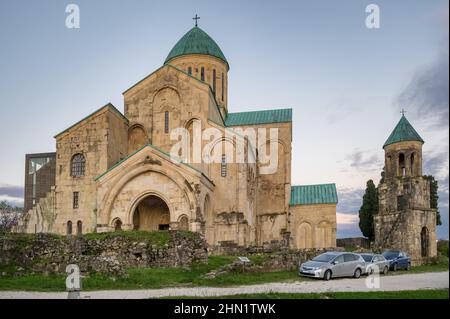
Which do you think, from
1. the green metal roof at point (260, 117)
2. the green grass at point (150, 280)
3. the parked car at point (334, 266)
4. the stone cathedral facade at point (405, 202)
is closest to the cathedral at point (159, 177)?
the green metal roof at point (260, 117)

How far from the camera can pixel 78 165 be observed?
3600 centimetres

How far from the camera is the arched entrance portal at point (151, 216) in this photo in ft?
116

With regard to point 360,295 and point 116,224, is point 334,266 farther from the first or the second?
point 116,224

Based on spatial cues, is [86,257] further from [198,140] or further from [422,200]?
[422,200]

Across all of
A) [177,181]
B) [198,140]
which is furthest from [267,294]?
[198,140]

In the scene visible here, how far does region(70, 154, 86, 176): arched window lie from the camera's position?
35750mm

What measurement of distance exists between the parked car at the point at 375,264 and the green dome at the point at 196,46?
30016 millimetres

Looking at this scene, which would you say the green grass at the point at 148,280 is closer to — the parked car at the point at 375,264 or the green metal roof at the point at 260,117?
the parked car at the point at 375,264

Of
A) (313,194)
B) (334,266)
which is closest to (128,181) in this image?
(334,266)

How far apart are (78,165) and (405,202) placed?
24.2 metres
